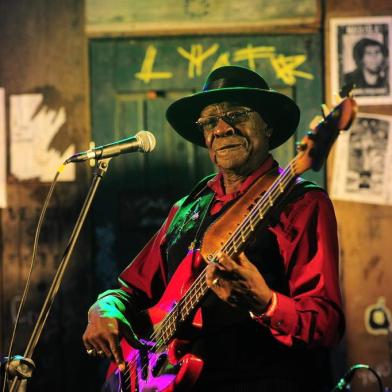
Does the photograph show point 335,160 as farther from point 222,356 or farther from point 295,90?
point 222,356

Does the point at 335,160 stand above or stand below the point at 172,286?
above

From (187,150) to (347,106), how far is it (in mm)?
3075

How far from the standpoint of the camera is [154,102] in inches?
205

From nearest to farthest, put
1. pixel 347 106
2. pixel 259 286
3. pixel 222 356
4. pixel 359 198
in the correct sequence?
pixel 347 106, pixel 259 286, pixel 222 356, pixel 359 198

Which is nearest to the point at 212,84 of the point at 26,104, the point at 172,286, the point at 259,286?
the point at 172,286

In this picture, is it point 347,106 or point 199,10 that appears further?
point 199,10

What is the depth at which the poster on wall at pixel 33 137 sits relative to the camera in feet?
17.0

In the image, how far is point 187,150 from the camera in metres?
5.19

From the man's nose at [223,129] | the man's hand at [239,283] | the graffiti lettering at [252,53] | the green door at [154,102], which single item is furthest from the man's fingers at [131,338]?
the graffiti lettering at [252,53]

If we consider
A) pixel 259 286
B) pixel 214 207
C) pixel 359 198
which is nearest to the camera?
pixel 259 286

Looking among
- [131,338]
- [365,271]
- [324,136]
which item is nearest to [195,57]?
[365,271]

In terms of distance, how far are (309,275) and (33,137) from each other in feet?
10.7

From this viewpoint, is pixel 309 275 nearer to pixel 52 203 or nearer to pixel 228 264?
pixel 228 264

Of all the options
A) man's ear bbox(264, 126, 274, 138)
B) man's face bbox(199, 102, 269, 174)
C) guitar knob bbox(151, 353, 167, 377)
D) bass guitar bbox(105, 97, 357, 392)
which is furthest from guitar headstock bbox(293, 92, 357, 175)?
guitar knob bbox(151, 353, 167, 377)
